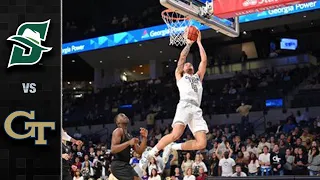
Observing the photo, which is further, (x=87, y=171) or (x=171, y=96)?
(x=171, y=96)

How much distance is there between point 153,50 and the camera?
29.2 meters

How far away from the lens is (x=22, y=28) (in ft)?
9.48

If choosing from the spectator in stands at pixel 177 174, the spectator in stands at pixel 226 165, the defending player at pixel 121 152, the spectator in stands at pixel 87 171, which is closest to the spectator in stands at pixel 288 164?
the spectator in stands at pixel 226 165

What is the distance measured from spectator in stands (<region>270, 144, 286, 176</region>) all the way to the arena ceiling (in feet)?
35.5

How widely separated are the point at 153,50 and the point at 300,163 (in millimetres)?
16632

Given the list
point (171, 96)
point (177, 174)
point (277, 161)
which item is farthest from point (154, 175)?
point (171, 96)

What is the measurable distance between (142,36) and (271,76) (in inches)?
270

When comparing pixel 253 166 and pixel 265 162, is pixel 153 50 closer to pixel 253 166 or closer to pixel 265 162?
pixel 253 166

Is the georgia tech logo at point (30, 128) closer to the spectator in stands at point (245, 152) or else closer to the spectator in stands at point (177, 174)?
the spectator in stands at point (177, 174)

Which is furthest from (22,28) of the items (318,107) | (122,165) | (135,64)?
(135,64)

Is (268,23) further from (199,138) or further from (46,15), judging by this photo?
(46,15)

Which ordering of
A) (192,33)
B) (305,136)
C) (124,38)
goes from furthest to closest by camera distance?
(124,38) → (305,136) → (192,33)

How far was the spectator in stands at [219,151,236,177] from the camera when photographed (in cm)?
1426

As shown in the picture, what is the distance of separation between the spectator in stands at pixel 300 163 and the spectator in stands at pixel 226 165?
1.67 meters
